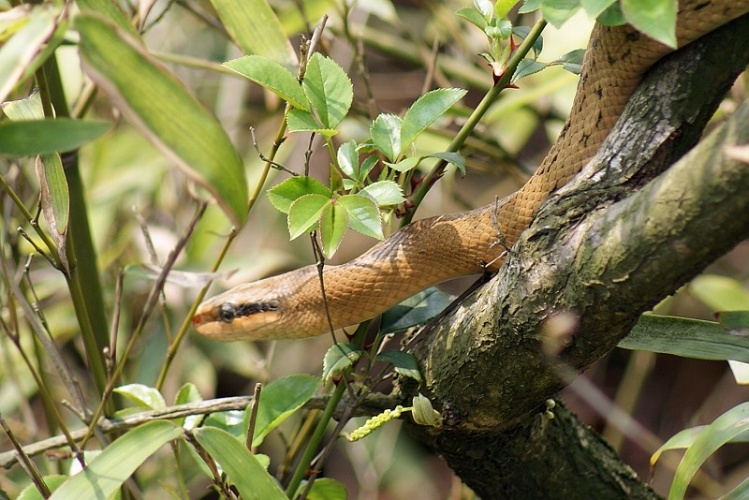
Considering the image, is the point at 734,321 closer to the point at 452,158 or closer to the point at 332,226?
the point at 452,158

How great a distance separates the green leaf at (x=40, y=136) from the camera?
0.98 meters

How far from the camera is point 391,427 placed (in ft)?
14.0

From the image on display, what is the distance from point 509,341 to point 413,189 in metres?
0.43

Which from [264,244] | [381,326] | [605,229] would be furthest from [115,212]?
[605,229]

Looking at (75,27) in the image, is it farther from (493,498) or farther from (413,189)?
(493,498)

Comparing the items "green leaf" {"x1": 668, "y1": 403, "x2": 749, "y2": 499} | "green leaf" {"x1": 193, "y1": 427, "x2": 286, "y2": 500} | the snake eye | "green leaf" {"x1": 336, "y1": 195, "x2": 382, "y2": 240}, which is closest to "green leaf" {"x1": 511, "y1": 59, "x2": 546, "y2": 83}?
"green leaf" {"x1": 336, "y1": 195, "x2": 382, "y2": 240}

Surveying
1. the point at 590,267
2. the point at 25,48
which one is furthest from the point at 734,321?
the point at 25,48

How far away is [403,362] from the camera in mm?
1655

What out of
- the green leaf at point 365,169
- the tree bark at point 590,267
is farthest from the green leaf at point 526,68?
the green leaf at point 365,169

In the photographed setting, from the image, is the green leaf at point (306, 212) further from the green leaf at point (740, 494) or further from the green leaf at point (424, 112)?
the green leaf at point (740, 494)

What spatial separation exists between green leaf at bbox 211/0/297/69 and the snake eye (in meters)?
1.04

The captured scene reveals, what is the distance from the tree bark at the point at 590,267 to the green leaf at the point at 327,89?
0.41 m

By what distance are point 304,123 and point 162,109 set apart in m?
0.49

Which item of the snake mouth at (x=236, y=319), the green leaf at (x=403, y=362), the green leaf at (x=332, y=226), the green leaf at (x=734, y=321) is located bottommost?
the snake mouth at (x=236, y=319)
